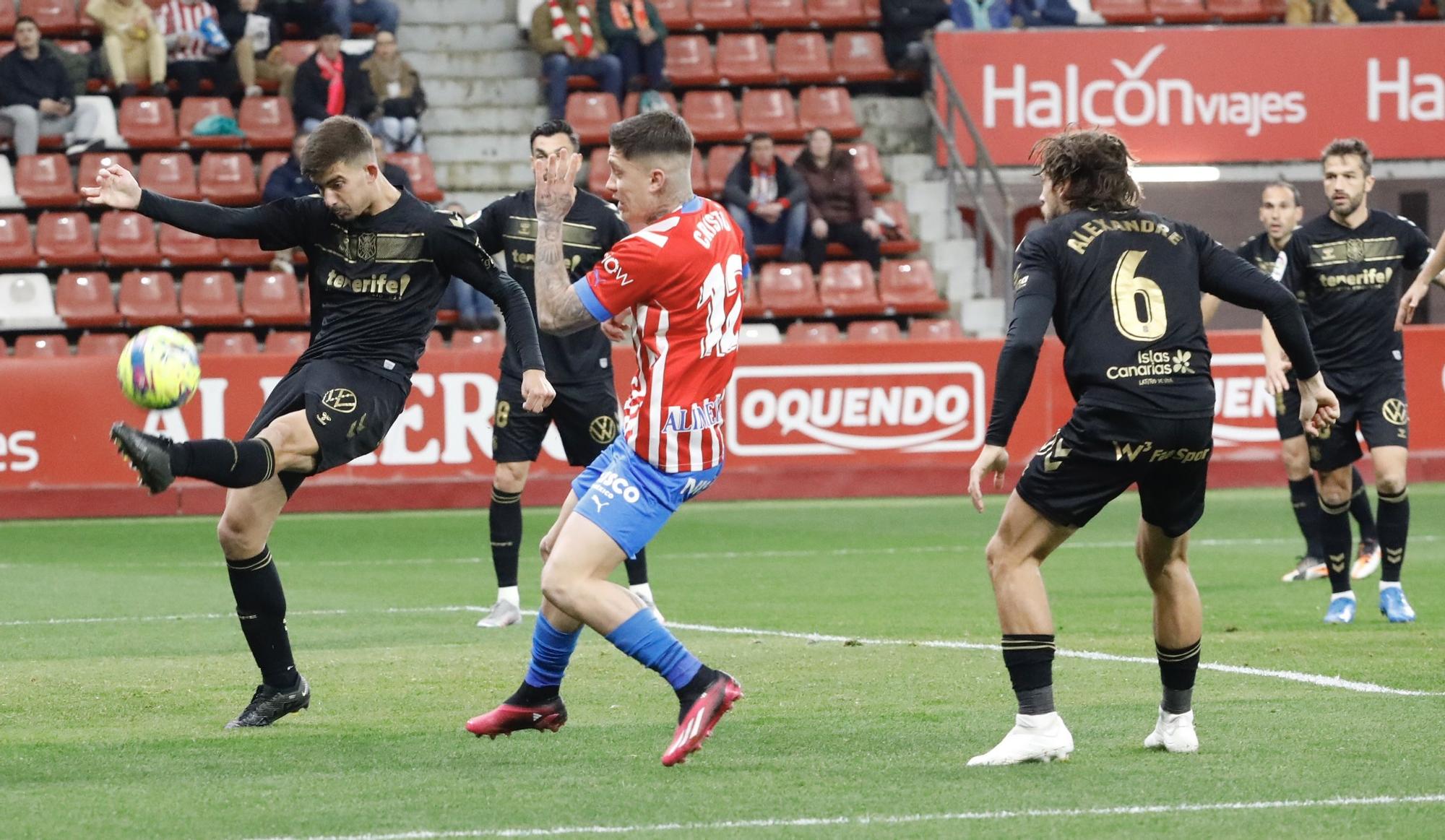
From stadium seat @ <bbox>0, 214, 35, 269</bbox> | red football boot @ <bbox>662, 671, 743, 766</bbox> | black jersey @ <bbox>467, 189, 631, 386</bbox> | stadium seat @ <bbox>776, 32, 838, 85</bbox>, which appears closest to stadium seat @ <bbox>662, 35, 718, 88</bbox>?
stadium seat @ <bbox>776, 32, 838, 85</bbox>

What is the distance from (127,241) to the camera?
21.5m

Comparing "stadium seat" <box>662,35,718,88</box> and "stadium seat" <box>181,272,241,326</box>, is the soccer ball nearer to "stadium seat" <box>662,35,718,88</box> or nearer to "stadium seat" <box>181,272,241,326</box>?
"stadium seat" <box>181,272,241,326</box>

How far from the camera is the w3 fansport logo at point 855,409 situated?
18672 mm

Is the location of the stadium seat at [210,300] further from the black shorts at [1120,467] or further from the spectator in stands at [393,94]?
the black shorts at [1120,467]

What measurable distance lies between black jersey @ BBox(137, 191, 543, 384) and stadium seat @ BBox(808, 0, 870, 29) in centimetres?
1739

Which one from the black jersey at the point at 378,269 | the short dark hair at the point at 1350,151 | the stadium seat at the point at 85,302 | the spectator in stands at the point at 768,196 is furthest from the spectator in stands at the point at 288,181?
the black jersey at the point at 378,269

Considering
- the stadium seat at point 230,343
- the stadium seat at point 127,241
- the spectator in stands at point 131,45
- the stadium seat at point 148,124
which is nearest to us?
the stadium seat at point 230,343

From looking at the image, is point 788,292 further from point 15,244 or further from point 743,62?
point 15,244

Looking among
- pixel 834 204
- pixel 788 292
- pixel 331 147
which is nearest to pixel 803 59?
pixel 834 204

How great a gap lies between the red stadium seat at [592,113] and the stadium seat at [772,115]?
1.59 m

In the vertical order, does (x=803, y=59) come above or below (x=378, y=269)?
above

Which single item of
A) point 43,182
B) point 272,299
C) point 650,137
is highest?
point 650,137

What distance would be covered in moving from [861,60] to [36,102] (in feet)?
31.5

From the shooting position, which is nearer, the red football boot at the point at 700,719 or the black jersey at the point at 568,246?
the red football boot at the point at 700,719
